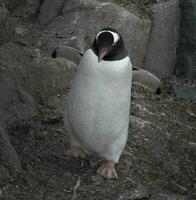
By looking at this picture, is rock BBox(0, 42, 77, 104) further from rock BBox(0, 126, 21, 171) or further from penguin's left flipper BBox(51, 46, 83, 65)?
rock BBox(0, 126, 21, 171)

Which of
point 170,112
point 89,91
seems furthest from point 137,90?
point 89,91

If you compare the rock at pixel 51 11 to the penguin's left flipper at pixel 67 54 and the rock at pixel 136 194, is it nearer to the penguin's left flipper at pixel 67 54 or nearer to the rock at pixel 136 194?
the penguin's left flipper at pixel 67 54

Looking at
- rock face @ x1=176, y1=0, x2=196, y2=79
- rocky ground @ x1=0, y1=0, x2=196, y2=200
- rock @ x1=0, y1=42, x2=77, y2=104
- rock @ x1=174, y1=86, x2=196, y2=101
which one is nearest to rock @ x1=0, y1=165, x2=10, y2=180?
rocky ground @ x1=0, y1=0, x2=196, y2=200

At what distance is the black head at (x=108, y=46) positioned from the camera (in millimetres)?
4020

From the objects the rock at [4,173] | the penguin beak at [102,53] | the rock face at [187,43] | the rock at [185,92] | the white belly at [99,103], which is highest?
the penguin beak at [102,53]

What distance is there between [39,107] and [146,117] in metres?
0.88

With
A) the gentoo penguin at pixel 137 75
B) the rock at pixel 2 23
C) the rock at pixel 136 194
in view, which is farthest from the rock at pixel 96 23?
the rock at pixel 136 194

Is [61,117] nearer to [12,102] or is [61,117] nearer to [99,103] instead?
[12,102]

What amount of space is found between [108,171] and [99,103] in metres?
0.49

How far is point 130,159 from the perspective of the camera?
476 cm

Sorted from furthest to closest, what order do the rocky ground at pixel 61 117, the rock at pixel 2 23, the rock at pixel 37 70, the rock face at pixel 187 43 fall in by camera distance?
1. the rock face at pixel 187 43
2. the rock at pixel 2 23
3. the rock at pixel 37 70
4. the rocky ground at pixel 61 117

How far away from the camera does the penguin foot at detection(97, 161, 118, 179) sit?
4371mm

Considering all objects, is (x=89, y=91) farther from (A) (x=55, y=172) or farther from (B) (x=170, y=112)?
(B) (x=170, y=112)

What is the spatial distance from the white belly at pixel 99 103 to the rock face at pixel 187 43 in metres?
2.56
